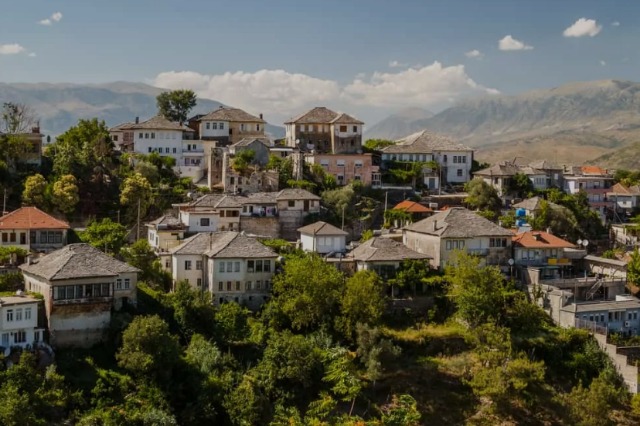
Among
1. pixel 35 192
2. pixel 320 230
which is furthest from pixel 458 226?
pixel 35 192

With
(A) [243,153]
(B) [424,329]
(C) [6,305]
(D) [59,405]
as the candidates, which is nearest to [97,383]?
(D) [59,405]

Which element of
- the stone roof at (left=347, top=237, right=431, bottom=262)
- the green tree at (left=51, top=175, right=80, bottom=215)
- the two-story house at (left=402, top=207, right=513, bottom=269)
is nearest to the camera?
the stone roof at (left=347, top=237, right=431, bottom=262)

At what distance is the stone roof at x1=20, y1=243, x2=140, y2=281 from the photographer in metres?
45.3

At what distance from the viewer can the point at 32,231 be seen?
54438 millimetres

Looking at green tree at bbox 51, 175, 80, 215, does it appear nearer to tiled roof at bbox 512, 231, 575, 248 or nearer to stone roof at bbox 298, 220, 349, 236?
stone roof at bbox 298, 220, 349, 236

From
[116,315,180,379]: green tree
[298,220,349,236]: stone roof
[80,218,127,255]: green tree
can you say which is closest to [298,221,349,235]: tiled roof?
[298,220,349,236]: stone roof

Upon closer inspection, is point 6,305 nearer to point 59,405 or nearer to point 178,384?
Answer: point 59,405

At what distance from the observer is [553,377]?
52.5m

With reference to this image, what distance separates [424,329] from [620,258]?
2475cm

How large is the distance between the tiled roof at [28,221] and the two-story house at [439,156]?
3812cm

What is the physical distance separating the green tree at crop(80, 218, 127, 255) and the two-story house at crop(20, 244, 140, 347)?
289 inches

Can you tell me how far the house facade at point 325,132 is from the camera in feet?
271

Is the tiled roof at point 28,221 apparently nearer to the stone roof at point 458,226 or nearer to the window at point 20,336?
the window at point 20,336

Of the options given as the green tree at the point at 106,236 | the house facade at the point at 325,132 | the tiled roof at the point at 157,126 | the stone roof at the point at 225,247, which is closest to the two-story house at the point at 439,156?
the house facade at the point at 325,132
